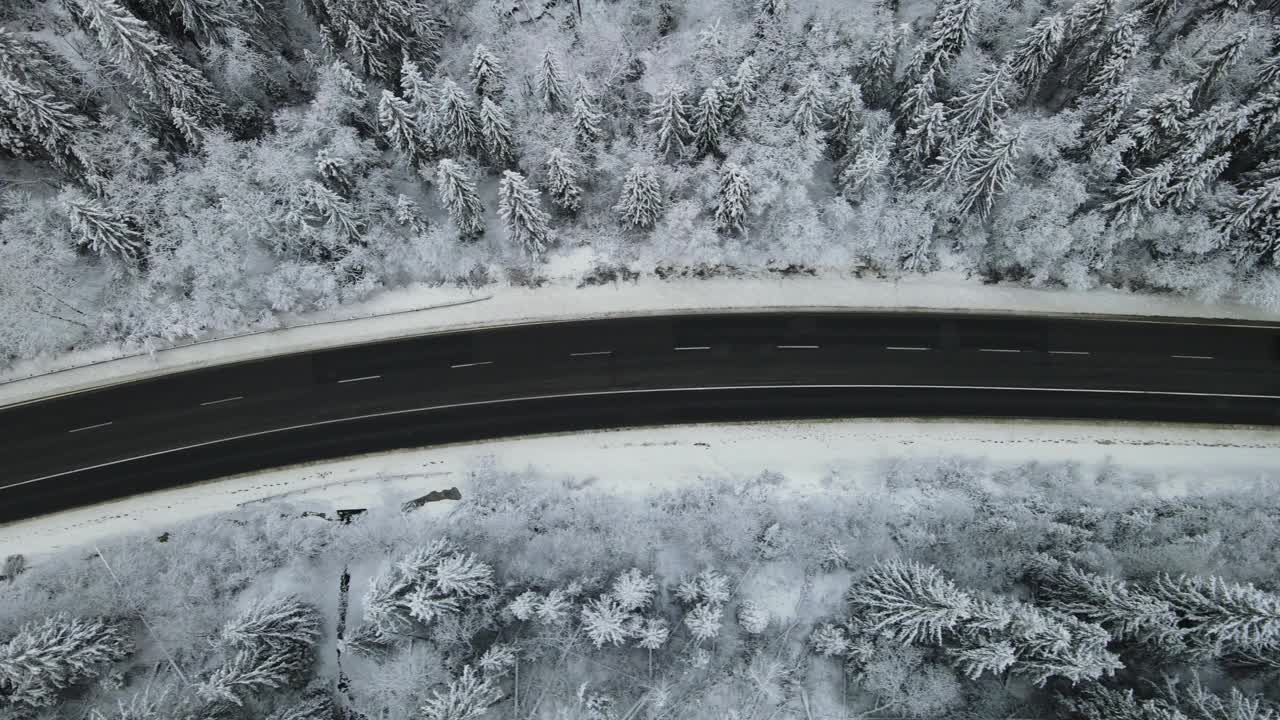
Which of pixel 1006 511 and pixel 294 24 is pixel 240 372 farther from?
pixel 1006 511

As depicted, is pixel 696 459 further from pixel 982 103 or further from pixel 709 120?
pixel 982 103

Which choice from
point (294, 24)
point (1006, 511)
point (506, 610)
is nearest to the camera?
point (506, 610)

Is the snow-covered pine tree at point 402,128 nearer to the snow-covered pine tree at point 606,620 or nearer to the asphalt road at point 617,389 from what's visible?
the asphalt road at point 617,389

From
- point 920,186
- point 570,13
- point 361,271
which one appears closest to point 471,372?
point 361,271

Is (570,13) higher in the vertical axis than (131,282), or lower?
higher

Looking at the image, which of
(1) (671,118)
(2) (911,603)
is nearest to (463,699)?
(2) (911,603)

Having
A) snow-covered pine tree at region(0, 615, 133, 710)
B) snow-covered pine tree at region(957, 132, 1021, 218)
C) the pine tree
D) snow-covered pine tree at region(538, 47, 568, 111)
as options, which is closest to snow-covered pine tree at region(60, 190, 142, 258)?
snow-covered pine tree at region(0, 615, 133, 710)

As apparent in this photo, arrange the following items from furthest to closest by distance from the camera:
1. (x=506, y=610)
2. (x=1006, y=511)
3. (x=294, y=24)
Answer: (x=294, y=24) < (x=1006, y=511) < (x=506, y=610)

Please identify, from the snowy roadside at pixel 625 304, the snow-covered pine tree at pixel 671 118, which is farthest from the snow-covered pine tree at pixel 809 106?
the snowy roadside at pixel 625 304
